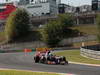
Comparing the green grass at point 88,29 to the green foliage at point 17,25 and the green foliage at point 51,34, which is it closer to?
the green foliage at point 51,34

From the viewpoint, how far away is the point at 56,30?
85.1 metres

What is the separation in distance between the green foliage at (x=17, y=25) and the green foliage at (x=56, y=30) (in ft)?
28.6

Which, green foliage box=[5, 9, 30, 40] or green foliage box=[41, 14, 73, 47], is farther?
green foliage box=[5, 9, 30, 40]

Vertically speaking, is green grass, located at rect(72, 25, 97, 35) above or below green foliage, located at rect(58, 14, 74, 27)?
below

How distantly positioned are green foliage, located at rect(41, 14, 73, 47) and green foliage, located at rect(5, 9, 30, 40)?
8731mm

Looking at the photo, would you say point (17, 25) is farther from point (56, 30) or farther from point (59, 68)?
point (59, 68)

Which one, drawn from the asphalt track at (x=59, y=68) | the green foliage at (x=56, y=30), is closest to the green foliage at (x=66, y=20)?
the green foliage at (x=56, y=30)

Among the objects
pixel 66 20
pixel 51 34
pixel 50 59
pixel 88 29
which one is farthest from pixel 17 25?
pixel 50 59

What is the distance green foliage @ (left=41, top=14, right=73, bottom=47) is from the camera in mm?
83000

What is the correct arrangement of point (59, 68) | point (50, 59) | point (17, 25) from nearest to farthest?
point (59, 68) → point (50, 59) → point (17, 25)

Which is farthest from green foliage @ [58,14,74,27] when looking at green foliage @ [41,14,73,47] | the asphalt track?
the asphalt track

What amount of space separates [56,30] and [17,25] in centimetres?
1330

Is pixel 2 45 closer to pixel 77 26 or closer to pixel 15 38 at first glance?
pixel 15 38

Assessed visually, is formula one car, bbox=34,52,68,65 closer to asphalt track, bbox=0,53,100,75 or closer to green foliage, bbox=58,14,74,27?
asphalt track, bbox=0,53,100,75
